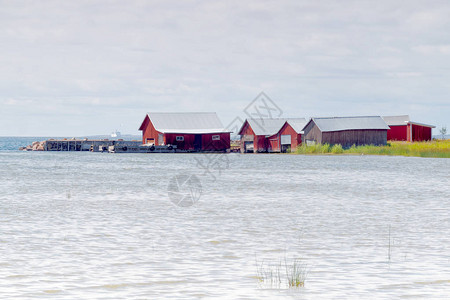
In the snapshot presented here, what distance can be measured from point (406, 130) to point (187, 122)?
3388 cm

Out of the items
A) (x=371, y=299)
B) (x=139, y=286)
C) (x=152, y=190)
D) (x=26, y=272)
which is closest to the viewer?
(x=371, y=299)

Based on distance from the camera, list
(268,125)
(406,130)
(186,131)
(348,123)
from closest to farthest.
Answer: (348,123), (406,130), (186,131), (268,125)

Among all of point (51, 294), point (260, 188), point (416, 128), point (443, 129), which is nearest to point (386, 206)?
point (260, 188)

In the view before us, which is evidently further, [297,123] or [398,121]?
[398,121]

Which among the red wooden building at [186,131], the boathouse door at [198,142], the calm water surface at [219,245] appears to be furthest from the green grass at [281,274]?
the boathouse door at [198,142]

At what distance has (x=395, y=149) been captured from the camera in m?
75.5

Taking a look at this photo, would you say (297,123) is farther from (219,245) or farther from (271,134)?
(219,245)

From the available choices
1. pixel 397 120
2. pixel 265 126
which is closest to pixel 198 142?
pixel 265 126

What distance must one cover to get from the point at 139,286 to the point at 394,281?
388cm

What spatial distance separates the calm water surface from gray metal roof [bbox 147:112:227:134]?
69.6 meters

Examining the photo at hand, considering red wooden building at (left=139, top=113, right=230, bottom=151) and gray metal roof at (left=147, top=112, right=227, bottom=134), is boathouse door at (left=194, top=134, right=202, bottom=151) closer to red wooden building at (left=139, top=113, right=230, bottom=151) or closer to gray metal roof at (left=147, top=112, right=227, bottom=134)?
red wooden building at (left=139, top=113, right=230, bottom=151)

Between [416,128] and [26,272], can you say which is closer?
[26,272]

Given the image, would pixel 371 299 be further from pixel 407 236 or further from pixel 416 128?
pixel 416 128

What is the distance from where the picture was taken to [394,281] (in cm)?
938
